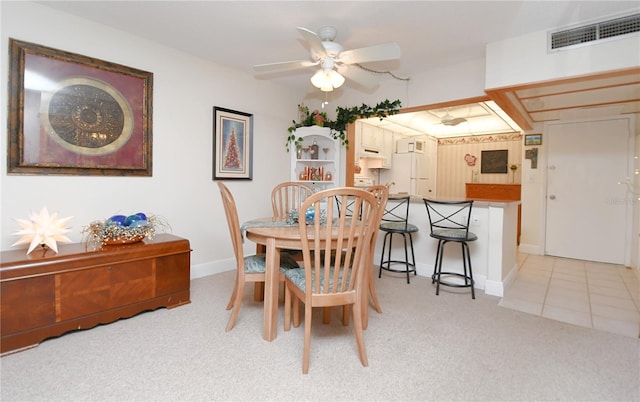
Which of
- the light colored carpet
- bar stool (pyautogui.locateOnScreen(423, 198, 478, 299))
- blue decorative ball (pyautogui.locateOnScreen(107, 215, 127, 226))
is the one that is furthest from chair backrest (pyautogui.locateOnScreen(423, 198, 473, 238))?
blue decorative ball (pyautogui.locateOnScreen(107, 215, 127, 226))

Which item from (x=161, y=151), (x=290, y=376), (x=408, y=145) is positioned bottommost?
(x=290, y=376)

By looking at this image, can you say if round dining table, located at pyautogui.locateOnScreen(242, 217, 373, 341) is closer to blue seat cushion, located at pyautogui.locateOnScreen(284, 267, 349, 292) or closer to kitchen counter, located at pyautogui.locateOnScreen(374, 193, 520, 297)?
blue seat cushion, located at pyautogui.locateOnScreen(284, 267, 349, 292)

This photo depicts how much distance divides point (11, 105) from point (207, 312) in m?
2.11

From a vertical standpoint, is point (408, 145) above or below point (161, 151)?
above

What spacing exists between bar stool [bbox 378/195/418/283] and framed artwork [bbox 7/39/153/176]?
8.42 ft

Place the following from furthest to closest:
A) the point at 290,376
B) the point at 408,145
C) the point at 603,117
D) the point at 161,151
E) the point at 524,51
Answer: the point at 408,145 → the point at 603,117 → the point at 161,151 → the point at 524,51 → the point at 290,376

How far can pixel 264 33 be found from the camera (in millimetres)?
2809

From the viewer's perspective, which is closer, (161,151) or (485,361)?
(485,361)

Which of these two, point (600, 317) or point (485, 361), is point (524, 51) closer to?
point (600, 317)

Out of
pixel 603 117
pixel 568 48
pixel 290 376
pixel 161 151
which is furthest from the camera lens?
pixel 603 117

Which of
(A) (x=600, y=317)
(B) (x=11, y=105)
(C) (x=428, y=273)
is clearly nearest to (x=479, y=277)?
(C) (x=428, y=273)

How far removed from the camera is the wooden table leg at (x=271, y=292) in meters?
2.07

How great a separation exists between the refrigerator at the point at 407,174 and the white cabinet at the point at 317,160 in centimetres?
228

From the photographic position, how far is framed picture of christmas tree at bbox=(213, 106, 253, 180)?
360 cm
